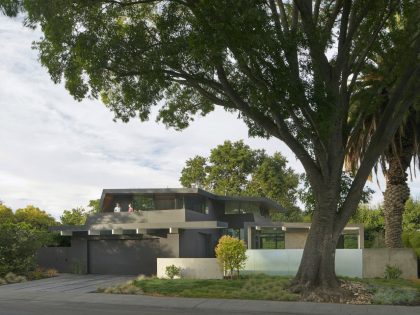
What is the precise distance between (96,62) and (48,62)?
79.7 inches

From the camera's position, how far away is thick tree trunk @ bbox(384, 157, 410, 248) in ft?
81.5

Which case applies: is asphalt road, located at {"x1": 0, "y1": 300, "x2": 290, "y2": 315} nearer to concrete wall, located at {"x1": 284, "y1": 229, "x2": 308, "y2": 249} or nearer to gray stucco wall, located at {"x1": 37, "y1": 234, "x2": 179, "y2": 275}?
gray stucco wall, located at {"x1": 37, "y1": 234, "x2": 179, "y2": 275}

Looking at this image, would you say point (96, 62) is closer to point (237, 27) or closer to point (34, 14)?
point (34, 14)

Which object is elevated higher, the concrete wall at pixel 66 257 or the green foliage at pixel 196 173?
the green foliage at pixel 196 173

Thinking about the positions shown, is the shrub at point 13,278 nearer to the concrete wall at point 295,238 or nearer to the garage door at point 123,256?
the garage door at point 123,256

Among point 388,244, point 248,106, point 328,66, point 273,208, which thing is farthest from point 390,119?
point 273,208

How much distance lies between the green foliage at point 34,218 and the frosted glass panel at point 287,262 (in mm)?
22721

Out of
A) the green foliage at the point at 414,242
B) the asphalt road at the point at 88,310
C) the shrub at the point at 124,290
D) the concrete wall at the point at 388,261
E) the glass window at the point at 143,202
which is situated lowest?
the shrub at the point at 124,290

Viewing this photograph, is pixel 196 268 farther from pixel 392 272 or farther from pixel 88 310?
pixel 88 310

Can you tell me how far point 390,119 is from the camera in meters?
18.3

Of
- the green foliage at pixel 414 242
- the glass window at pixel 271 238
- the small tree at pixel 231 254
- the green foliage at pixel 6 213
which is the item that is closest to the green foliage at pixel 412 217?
the glass window at pixel 271 238

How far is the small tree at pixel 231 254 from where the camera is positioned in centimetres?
2283

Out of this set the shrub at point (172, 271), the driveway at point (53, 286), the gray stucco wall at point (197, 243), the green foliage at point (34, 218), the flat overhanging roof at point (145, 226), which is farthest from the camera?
the green foliage at point (34, 218)

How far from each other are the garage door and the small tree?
26.8 ft
